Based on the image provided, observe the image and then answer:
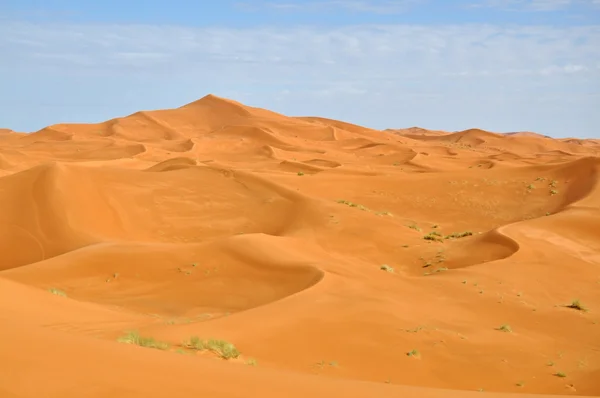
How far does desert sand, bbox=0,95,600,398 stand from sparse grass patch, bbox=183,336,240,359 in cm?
7

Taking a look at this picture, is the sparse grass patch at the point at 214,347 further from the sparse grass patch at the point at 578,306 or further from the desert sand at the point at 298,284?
Result: the sparse grass patch at the point at 578,306

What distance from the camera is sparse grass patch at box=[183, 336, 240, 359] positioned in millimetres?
7480

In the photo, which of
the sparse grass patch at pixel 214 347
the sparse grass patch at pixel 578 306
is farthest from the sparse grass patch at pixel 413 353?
the sparse grass patch at pixel 578 306

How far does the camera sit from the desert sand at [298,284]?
5.43 metres

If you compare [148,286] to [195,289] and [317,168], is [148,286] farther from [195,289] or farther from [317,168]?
[317,168]

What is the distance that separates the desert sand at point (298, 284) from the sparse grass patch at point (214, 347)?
0.07 meters

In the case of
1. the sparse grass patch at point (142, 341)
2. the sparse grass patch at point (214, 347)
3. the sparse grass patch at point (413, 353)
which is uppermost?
the sparse grass patch at point (142, 341)

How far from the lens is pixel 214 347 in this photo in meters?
7.57

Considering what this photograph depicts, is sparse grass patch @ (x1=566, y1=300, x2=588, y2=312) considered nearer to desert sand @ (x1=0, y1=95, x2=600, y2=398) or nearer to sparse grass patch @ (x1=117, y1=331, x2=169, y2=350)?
desert sand @ (x1=0, y1=95, x2=600, y2=398)

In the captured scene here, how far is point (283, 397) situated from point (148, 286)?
1000 centimetres

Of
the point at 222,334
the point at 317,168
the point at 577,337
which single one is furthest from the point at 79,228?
the point at 317,168

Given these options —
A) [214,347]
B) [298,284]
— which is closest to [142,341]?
[214,347]

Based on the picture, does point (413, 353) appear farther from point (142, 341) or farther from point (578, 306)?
point (578, 306)

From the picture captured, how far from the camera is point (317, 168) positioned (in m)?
39.9
